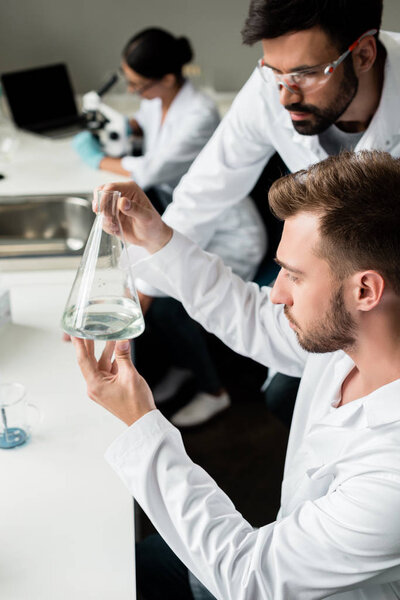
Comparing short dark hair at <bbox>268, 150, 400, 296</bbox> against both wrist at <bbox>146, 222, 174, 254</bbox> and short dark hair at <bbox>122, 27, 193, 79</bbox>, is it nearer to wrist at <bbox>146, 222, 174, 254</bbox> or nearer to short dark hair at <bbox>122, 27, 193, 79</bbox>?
wrist at <bbox>146, 222, 174, 254</bbox>

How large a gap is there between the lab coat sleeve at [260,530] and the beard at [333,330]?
0.22 metres

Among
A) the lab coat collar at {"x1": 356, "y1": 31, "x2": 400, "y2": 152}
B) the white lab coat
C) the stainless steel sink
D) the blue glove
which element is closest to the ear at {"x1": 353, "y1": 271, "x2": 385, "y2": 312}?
the lab coat collar at {"x1": 356, "y1": 31, "x2": 400, "y2": 152}

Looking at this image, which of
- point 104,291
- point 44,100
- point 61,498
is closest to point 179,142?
point 44,100

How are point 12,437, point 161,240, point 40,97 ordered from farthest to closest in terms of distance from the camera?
point 40,97 < point 161,240 < point 12,437

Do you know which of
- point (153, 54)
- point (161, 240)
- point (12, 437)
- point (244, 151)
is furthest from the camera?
point (153, 54)

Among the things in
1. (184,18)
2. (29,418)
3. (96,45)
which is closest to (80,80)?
(96,45)

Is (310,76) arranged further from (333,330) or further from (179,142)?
(179,142)

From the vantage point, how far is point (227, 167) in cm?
184

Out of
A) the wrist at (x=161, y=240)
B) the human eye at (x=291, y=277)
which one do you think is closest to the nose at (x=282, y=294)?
the human eye at (x=291, y=277)

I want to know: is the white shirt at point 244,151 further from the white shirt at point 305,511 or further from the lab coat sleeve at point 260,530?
the lab coat sleeve at point 260,530

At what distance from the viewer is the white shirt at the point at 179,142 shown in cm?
252

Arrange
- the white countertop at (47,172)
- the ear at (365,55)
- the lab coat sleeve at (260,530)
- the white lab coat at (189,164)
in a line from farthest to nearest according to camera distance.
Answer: the white countertop at (47,172) → the white lab coat at (189,164) → the ear at (365,55) → the lab coat sleeve at (260,530)

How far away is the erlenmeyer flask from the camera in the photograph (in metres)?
1.10

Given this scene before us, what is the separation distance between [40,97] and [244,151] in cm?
170
